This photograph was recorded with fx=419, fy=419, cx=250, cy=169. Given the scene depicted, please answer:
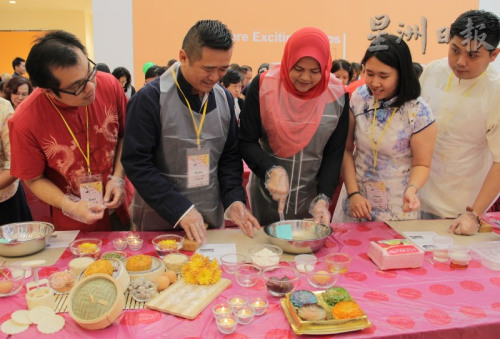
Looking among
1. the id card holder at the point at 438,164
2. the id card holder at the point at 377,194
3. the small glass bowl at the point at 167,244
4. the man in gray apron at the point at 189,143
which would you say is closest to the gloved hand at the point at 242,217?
the man in gray apron at the point at 189,143

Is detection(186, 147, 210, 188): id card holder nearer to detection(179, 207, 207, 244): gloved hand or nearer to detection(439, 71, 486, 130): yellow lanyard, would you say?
detection(179, 207, 207, 244): gloved hand

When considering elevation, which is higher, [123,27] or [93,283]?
[123,27]

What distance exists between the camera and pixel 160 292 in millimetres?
1354

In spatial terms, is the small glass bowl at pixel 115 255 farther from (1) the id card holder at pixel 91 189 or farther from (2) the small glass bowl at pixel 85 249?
(1) the id card holder at pixel 91 189

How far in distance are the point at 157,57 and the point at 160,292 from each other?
19.2ft

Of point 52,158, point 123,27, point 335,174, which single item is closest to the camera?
point 52,158

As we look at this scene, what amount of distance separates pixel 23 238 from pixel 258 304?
109 cm

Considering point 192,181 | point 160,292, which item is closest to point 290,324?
point 160,292

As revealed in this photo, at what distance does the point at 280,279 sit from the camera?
4.50ft

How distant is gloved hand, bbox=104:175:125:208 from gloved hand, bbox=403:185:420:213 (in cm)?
124

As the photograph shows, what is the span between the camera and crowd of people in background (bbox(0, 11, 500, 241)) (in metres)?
1.73

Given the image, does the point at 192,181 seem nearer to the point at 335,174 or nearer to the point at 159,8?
the point at 335,174

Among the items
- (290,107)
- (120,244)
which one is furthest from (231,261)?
(290,107)

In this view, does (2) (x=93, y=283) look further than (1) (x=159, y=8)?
No
